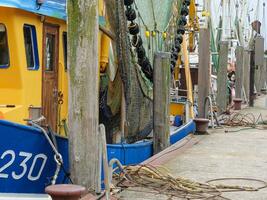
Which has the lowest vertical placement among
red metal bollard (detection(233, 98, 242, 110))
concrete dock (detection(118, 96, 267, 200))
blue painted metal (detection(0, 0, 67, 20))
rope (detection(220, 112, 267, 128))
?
concrete dock (detection(118, 96, 267, 200))

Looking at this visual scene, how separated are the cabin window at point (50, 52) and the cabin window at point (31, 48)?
0.27 m

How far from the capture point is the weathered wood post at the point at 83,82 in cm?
591

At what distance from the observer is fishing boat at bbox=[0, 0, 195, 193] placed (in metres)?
6.11

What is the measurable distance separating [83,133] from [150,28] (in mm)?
4661

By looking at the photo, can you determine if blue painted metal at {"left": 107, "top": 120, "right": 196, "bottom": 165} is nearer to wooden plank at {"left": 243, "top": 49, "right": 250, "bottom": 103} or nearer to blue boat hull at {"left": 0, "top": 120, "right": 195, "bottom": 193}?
blue boat hull at {"left": 0, "top": 120, "right": 195, "bottom": 193}

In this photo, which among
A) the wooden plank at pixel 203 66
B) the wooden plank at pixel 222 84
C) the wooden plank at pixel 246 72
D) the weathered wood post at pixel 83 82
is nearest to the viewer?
the weathered wood post at pixel 83 82

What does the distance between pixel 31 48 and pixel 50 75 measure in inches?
22.5

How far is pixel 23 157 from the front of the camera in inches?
242

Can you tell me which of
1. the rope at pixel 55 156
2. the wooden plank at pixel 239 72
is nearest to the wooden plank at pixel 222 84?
the wooden plank at pixel 239 72

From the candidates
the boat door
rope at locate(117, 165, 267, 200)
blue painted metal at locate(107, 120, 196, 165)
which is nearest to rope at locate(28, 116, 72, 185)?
rope at locate(117, 165, 267, 200)

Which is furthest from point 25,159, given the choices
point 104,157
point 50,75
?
point 50,75

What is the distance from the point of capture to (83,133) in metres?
5.94

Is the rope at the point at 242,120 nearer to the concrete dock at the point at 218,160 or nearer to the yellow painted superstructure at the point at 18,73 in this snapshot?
the concrete dock at the point at 218,160

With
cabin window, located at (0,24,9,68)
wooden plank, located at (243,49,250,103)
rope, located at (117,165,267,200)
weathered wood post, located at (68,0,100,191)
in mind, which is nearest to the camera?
weathered wood post, located at (68,0,100,191)
